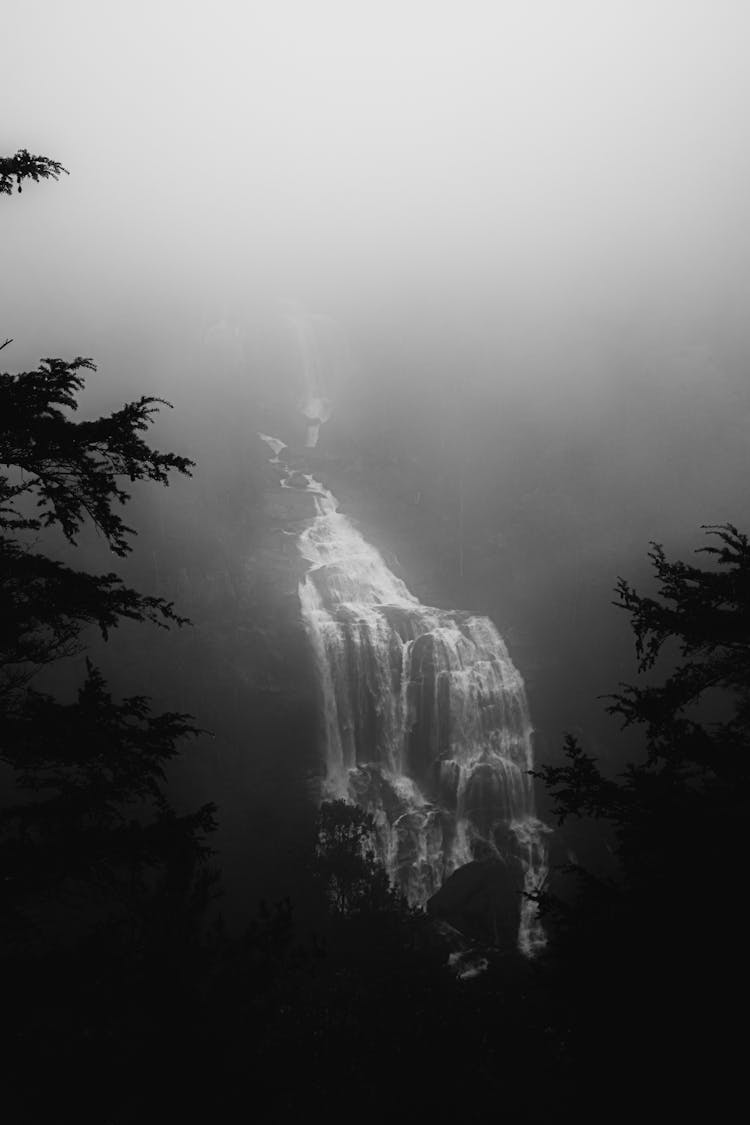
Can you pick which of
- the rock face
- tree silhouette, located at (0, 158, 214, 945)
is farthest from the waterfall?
tree silhouette, located at (0, 158, 214, 945)

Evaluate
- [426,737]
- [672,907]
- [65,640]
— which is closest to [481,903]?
[426,737]

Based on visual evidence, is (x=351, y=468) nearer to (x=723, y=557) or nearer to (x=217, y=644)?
(x=217, y=644)

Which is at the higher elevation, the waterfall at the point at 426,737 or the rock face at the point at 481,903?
the waterfall at the point at 426,737

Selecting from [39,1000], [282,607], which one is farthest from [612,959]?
[282,607]

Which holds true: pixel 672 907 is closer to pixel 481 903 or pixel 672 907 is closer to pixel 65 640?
pixel 65 640

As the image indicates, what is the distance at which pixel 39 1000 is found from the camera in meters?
6.34

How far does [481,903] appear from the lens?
4094 cm

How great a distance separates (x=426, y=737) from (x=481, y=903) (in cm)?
1282

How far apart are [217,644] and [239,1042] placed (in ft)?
146

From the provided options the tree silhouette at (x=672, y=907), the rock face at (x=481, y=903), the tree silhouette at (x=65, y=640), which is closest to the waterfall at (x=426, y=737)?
the rock face at (x=481, y=903)

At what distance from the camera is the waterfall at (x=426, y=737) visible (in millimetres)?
46062

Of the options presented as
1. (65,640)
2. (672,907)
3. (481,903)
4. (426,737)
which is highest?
(426,737)

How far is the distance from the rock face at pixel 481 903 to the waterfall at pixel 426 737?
2.29m

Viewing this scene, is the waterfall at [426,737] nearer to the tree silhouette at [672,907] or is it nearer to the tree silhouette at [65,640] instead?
the tree silhouette at [672,907]
